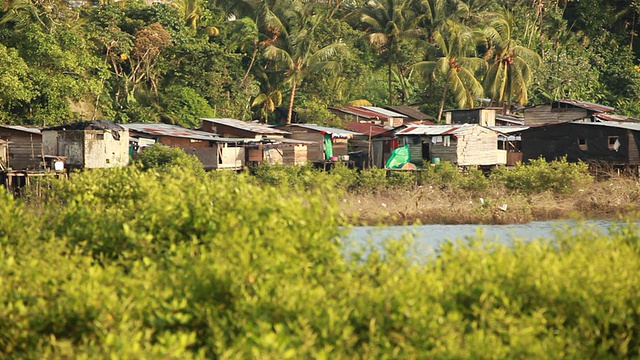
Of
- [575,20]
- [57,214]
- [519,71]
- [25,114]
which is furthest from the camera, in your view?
[575,20]

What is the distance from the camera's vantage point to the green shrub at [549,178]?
97.1 feet

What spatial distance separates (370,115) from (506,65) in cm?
645

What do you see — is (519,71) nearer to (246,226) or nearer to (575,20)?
(575,20)

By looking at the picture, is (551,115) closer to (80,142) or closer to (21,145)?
(80,142)

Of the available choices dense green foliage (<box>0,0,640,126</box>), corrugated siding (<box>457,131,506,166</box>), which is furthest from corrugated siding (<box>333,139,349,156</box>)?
corrugated siding (<box>457,131,506,166</box>)

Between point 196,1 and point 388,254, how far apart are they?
3512 cm

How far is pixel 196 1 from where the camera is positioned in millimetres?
44000

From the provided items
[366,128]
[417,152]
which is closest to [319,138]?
[366,128]

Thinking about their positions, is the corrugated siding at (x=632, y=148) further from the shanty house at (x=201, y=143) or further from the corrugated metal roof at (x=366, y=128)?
the shanty house at (x=201, y=143)

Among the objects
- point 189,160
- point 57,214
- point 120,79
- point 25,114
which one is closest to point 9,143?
point 25,114

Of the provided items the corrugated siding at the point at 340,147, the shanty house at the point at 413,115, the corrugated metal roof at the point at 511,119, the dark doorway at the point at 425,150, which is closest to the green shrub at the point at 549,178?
the dark doorway at the point at 425,150

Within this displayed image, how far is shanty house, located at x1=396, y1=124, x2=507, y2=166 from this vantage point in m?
36.7

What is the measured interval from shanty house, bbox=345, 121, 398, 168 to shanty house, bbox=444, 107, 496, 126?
10.9ft

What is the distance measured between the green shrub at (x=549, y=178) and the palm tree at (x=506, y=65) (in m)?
12.8
